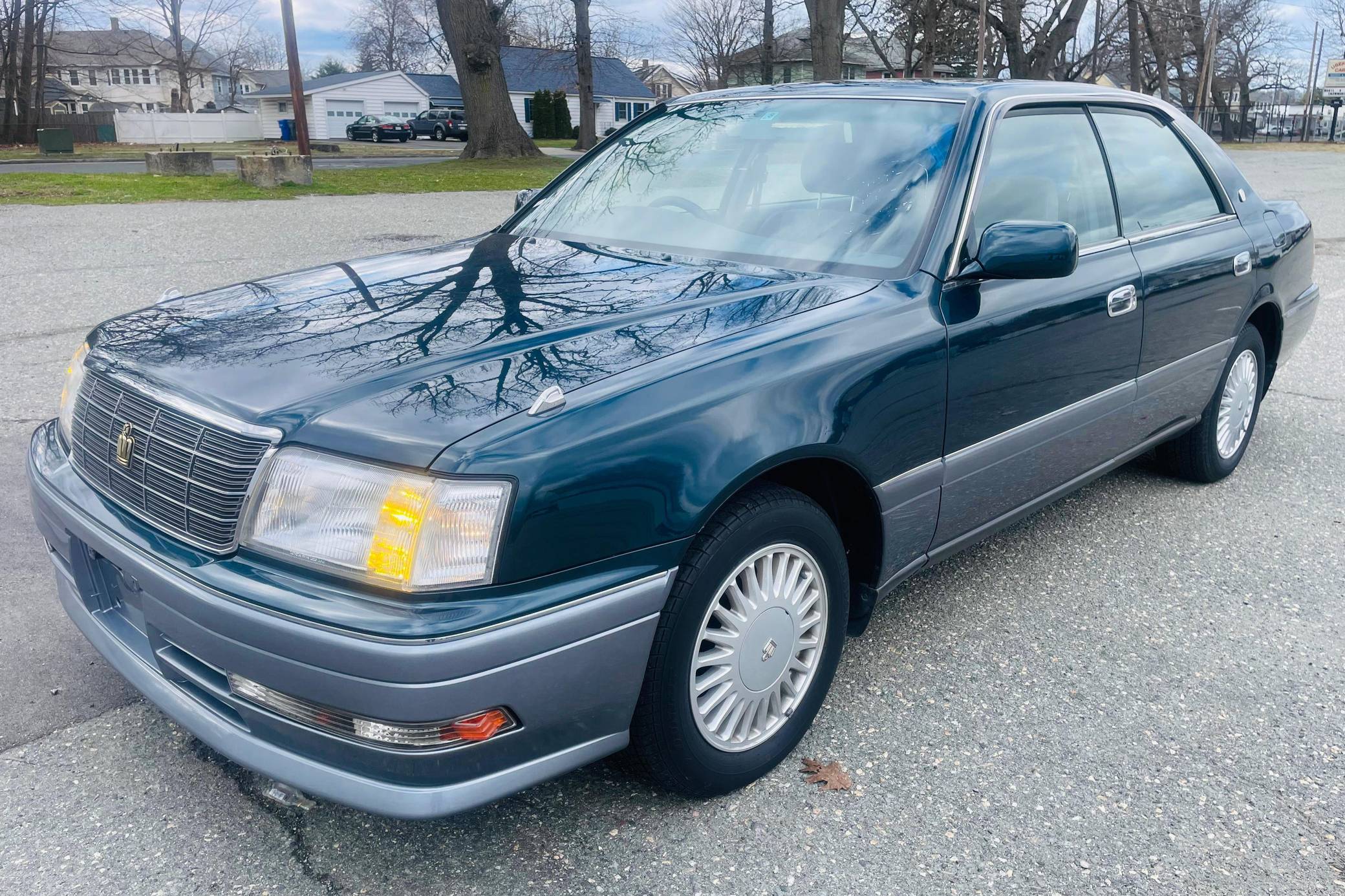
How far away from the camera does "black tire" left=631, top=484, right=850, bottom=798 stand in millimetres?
2266

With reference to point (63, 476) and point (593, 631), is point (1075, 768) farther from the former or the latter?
point (63, 476)

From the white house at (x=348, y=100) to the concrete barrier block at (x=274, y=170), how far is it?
163ft

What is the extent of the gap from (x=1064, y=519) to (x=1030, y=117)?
1689 millimetres

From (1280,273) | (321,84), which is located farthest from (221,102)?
(1280,273)

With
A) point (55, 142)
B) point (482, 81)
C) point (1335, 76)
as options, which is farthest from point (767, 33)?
point (1335, 76)

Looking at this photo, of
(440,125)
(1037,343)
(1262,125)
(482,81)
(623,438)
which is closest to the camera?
(623,438)

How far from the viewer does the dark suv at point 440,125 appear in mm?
54375

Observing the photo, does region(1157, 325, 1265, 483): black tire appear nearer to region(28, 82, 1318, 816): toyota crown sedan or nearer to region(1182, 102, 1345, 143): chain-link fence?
region(28, 82, 1318, 816): toyota crown sedan

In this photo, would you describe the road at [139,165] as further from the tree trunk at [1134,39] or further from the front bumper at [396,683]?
the tree trunk at [1134,39]

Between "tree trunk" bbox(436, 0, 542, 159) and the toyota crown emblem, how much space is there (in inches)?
987

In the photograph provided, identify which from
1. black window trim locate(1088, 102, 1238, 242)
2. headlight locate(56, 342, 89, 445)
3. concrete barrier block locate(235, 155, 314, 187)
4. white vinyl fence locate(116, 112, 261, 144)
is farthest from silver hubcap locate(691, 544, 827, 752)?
white vinyl fence locate(116, 112, 261, 144)

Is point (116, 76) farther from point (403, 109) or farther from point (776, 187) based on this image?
point (776, 187)

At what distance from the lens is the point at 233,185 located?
1709 centimetres

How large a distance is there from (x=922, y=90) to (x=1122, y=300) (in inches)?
37.2
